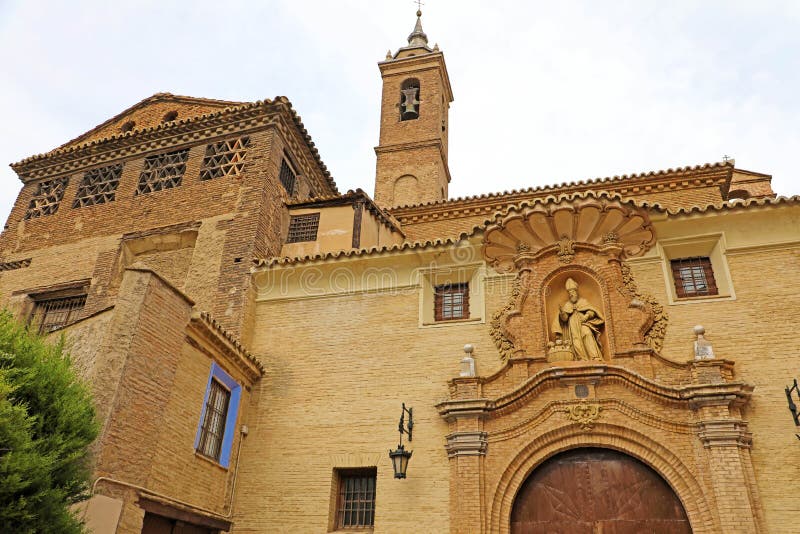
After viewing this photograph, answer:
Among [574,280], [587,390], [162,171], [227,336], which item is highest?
[162,171]

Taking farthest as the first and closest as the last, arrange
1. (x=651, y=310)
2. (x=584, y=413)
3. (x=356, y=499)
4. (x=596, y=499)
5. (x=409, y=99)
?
(x=409, y=99), (x=356, y=499), (x=651, y=310), (x=584, y=413), (x=596, y=499)

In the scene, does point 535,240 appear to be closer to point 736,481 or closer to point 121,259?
point 736,481

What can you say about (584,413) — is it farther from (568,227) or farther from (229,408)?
(229,408)

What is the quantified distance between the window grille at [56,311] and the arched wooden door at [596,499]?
1022 cm

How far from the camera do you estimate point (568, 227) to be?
10906 mm

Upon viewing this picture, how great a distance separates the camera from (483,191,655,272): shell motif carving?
34.7 feet

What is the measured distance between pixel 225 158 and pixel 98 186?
344cm

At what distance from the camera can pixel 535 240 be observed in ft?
36.5

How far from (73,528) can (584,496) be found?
666 centimetres

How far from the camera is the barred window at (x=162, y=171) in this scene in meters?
14.5

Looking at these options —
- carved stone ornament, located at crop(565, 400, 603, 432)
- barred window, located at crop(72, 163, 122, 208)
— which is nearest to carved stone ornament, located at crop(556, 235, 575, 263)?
carved stone ornament, located at crop(565, 400, 603, 432)

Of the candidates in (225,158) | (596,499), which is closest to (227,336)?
(225,158)

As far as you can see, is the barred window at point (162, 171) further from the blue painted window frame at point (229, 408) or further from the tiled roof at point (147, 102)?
the blue painted window frame at point (229, 408)

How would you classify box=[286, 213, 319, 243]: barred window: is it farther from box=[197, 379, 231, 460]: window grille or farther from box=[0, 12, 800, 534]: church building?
box=[197, 379, 231, 460]: window grille
